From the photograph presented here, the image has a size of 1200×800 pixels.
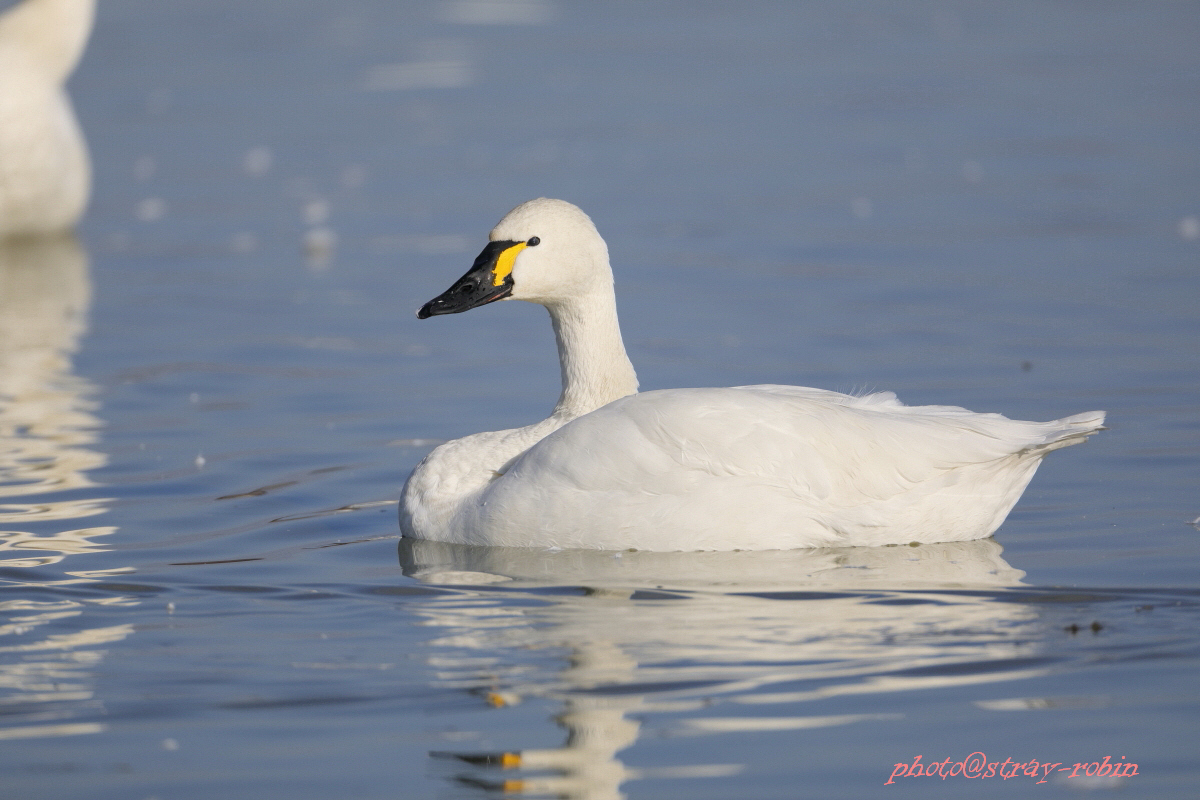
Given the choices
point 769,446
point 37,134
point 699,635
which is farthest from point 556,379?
point 37,134

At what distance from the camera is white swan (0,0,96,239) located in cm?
1409

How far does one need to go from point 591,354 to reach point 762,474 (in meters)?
1.25

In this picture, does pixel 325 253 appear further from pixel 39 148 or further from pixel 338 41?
pixel 338 41

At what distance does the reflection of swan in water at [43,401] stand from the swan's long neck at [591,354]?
81.4 inches

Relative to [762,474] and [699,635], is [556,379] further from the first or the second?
[699,635]

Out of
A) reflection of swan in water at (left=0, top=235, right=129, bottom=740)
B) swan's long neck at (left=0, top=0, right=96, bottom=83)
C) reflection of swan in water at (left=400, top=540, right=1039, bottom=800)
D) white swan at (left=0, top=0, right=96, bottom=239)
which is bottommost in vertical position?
reflection of swan in water at (left=400, top=540, right=1039, bottom=800)

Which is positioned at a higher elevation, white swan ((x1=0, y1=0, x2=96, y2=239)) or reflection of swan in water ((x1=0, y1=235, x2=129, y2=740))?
white swan ((x1=0, y1=0, x2=96, y2=239))

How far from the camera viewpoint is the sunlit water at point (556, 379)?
4898 mm

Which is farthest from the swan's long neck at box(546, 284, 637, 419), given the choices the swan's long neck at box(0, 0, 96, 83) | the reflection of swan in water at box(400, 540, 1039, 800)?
the swan's long neck at box(0, 0, 96, 83)

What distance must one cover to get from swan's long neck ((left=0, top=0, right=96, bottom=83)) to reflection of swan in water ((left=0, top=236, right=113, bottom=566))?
147cm

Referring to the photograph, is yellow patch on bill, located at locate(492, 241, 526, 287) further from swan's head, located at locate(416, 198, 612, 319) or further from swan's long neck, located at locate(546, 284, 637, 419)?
swan's long neck, located at locate(546, 284, 637, 419)

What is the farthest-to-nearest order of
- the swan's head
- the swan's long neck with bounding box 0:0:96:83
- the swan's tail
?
the swan's long neck with bounding box 0:0:96:83, the swan's head, the swan's tail

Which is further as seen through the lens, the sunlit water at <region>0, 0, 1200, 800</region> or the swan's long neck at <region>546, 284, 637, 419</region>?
the swan's long neck at <region>546, 284, 637, 419</region>

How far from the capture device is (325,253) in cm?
1312
